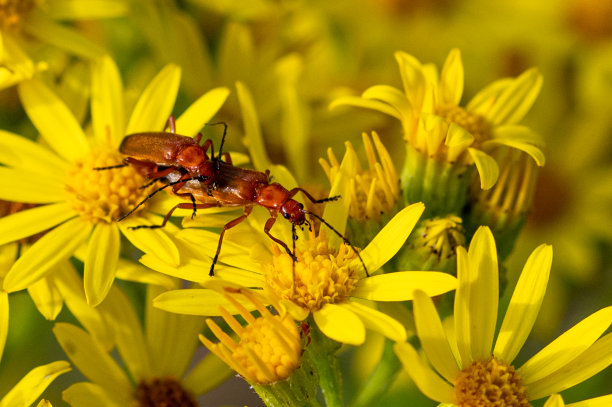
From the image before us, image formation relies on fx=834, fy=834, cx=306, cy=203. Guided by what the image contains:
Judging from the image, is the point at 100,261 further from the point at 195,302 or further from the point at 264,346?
the point at 264,346

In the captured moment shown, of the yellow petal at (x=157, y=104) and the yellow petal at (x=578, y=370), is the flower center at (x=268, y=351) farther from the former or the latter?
the yellow petal at (x=157, y=104)

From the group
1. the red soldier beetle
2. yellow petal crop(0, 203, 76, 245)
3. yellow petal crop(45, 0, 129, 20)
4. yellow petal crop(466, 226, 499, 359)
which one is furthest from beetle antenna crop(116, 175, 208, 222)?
yellow petal crop(466, 226, 499, 359)

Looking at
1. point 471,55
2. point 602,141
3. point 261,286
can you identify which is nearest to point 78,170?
point 261,286

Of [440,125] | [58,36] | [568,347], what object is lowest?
[568,347]

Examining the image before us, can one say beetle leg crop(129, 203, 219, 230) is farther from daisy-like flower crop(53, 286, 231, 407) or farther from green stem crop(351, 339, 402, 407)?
green stem crop(351, 339, 402, 407)

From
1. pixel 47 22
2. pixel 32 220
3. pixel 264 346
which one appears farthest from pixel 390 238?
pixel 47 22

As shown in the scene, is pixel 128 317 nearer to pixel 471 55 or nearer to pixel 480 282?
pixel 480 282
